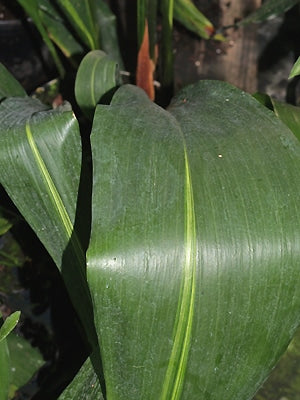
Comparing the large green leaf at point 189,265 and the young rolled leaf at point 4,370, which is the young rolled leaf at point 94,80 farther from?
the young rolled leaf at point 4,370

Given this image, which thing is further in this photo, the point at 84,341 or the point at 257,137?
the point at 84,341

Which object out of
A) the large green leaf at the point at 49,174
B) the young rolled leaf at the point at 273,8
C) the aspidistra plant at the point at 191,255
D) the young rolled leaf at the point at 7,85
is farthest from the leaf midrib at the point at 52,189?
the young rolled leaf at the point at 273,8

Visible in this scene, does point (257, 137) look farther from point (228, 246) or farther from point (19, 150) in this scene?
point (19, 150)

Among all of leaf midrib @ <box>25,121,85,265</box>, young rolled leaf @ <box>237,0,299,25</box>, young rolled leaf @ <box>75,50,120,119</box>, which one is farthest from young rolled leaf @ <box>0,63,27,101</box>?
young rolled leaf @ <box>237,0,299,25</box>

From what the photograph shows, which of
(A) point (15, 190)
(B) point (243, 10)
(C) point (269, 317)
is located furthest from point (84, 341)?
(B) point (243, 10)

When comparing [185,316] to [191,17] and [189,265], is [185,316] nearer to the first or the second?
[189,265]

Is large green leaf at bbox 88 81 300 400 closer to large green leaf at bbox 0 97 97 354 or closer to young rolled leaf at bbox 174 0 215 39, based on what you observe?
large green leaf at bbox 0 97 97 354
